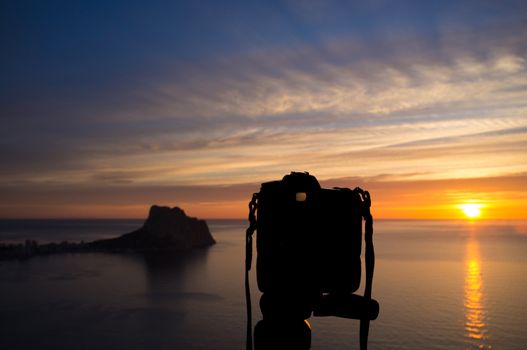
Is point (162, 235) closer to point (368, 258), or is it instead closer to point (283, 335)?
point (283, 335)

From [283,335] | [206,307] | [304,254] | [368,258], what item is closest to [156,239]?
[206,307]

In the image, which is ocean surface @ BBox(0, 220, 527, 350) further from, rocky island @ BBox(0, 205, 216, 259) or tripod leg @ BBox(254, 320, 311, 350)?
tripod leg @ BBox(254, 320, 311, 350)

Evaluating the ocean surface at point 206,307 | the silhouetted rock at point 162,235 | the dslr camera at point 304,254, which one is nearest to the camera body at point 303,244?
the dslr camera at point 304,254

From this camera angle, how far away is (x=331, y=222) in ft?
6.53

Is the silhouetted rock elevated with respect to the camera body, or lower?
lower

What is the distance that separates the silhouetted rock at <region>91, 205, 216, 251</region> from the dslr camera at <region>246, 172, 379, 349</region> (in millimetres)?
122637

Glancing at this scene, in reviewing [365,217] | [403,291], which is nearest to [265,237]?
[365,217]

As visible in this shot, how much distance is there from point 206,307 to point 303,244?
60.5 meters

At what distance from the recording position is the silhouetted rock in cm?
12406

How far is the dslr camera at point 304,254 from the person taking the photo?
1.94m

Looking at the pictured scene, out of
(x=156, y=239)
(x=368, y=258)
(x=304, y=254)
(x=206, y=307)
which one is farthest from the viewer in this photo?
(x=156, y=239)

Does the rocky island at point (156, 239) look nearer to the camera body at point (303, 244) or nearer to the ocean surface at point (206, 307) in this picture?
the ocean surface at point (206, 307)

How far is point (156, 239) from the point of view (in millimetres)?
131500

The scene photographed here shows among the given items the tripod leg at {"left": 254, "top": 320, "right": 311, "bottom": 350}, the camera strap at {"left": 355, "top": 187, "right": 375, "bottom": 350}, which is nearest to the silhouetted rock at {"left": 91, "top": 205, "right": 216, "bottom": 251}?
the tripod leg at {"left": 254, "top": 320, "right": 311, "bottom": 350}
